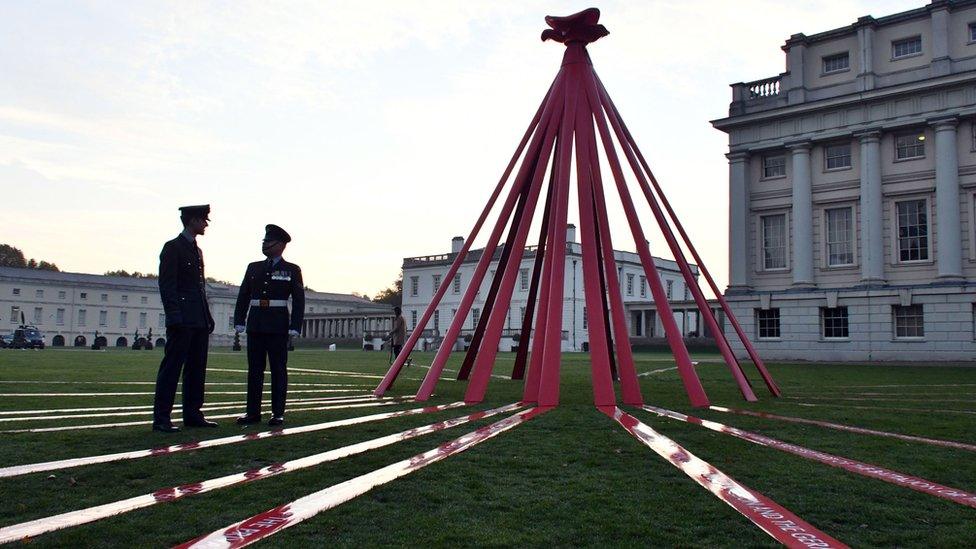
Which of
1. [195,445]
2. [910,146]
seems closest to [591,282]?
[195,445]

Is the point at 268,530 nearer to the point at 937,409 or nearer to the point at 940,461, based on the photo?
the point at 940,461

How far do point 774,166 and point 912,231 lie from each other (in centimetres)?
736

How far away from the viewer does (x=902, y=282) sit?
35656 millimetres

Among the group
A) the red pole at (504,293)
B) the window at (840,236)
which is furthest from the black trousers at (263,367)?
the window at (840,236)

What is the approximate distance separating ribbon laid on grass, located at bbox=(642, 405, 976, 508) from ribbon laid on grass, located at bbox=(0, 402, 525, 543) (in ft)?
10.6

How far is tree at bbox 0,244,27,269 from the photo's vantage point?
112119mm

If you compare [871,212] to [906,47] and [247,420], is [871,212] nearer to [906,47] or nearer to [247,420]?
[906,47]

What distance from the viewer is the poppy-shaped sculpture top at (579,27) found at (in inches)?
500

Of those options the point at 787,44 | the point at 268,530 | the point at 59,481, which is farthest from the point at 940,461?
the point at 787,44

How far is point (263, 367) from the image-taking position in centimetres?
904

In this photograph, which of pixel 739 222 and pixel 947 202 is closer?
pixel 947 202

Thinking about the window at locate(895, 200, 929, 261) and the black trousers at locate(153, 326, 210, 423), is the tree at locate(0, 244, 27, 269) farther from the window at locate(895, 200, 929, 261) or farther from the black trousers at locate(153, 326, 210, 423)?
the black trousers at locate(153, 326, 210, 423)

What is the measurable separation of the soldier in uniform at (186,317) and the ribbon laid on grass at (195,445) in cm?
103

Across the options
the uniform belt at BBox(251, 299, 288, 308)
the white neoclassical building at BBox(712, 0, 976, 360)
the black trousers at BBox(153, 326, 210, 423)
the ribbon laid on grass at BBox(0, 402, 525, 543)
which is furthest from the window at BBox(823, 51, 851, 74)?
the black trousers at BBox(153, 326, 210, 423)
